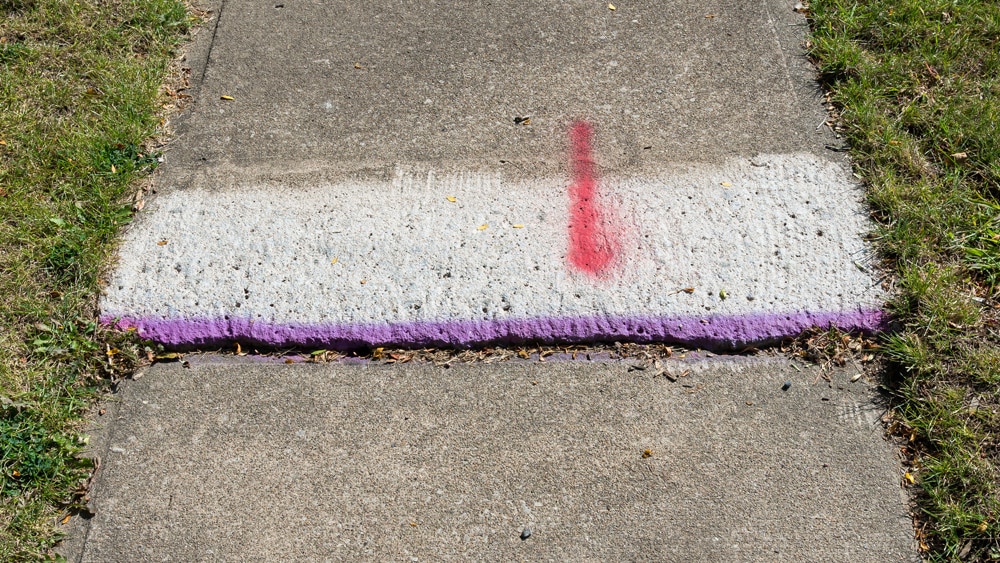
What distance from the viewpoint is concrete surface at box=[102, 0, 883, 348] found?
274cm

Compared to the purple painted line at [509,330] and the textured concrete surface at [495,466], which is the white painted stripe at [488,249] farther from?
the textured concrete surface at [495,466]

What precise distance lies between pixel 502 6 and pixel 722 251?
67.1 inches

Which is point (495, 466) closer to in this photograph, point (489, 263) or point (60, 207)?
point (489, 263)

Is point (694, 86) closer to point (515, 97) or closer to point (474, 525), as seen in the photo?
point (515, 97)

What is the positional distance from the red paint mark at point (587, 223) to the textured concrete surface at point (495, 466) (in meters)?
0.39

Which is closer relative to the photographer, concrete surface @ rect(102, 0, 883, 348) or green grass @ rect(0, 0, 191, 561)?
green grass @ rect(0, 0, 191, 561)

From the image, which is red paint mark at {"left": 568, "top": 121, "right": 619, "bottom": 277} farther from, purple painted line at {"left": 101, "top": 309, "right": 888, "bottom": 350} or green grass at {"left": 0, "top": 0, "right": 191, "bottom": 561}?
green grass at {"left": 0, "top": 0, "right": 191, "bottom": 561}

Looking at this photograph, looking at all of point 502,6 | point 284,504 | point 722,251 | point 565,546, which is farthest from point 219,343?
point 502,6

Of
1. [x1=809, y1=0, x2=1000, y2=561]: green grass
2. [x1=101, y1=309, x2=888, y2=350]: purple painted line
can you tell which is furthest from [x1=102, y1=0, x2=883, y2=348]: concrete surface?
[x1=809, y1=0, x2=1000, y2=561]: green grass

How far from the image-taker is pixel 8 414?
8.51 feet

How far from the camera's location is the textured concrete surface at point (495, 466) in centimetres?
231

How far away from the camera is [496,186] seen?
3062 mm

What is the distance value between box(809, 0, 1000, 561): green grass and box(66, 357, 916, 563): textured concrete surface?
0.48 feet

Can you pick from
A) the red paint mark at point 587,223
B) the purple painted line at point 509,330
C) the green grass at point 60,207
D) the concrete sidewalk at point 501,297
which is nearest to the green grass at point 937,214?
the concrete sidewalk at point 501,297
